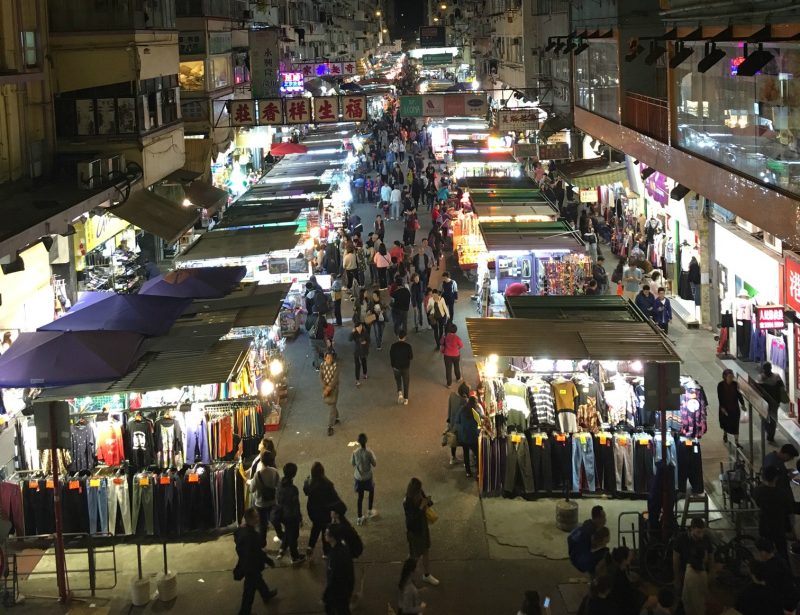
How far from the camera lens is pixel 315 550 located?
453 inches

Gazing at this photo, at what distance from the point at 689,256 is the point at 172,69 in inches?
513

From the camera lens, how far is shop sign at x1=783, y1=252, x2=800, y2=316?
14.0 metres

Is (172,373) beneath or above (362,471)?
above

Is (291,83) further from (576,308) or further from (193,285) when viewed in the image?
(576,308)

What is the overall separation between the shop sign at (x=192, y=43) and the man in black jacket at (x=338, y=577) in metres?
23.9

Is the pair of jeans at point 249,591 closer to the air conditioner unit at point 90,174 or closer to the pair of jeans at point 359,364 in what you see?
the pair of jeans at point 359,364

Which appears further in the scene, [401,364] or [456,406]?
[401,364]

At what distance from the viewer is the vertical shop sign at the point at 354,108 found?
29.0 metres

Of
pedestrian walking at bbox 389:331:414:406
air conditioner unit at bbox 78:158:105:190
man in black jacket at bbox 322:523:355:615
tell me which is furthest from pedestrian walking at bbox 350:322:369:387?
man in black jacket at bbox 322:523:355:615

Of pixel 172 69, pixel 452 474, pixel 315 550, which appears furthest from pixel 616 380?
pixel 172 69

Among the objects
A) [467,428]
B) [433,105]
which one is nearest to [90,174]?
[467,428]

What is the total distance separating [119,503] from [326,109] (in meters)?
19.4

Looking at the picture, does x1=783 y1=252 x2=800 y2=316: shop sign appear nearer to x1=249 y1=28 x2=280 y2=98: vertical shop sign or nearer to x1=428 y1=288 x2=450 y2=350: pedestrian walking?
x1=428 y1=288 x2=450 y2=350: pedestrian walking

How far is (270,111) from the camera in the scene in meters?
29.3
